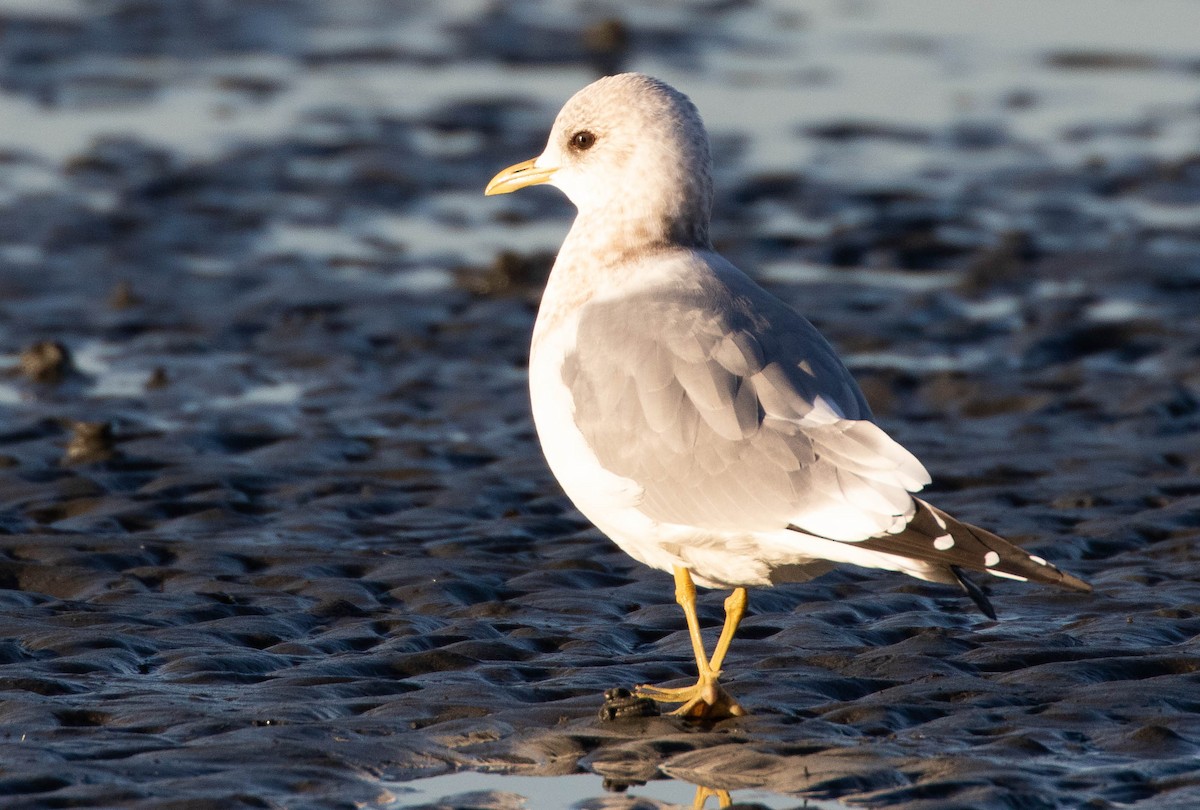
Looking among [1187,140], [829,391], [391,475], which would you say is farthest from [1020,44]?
[829,391]

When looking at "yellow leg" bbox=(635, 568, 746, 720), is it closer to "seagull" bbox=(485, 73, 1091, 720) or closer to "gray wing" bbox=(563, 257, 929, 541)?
"seagull" bbox=(485, 73, 1091, 720)

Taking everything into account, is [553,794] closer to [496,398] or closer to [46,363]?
[496,398]

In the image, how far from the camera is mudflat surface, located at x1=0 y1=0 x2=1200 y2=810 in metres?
5.50

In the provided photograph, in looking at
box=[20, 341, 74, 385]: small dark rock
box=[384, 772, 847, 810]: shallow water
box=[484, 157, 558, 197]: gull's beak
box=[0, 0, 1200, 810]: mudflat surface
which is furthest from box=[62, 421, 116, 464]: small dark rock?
box=[384, 772, 847, 810]: shallow water

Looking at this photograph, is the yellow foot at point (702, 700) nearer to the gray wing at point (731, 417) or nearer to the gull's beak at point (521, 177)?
the gray wing at point (731, 417)

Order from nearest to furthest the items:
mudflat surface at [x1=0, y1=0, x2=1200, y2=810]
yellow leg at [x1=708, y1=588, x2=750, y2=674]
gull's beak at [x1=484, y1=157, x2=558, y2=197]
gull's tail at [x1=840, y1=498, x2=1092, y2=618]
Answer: gull's tail at [x1=840, y1=498, x2=1092, y2=618] → mudflat surface at [x1=0, y1=0, x2=1200, y2=810] → yellow leg at [x1=708, y1=588, x2=750, y2=674] → gull's beak at [x1=484, y1=157, x2=558, y2=197]

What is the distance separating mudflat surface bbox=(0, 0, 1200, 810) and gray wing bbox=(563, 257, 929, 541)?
2.29ft

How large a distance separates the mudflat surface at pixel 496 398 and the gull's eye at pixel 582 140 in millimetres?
1627

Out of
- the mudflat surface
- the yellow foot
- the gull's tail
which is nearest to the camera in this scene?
the gull's tail

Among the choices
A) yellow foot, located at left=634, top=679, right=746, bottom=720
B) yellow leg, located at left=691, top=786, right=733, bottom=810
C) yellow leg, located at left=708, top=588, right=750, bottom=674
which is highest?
yellow leg, located at left=708, top=588, right=750, bottom=674

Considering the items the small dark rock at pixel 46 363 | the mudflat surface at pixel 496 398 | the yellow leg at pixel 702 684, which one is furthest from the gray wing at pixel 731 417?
the small dark rock at pixel 46 363

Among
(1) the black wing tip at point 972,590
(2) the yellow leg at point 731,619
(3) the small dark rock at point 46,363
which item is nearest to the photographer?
(1) the black wing tip at point 972,590

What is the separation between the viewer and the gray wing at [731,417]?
523cm

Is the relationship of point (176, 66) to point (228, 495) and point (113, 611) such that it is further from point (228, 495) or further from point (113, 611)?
point (113, 611)
